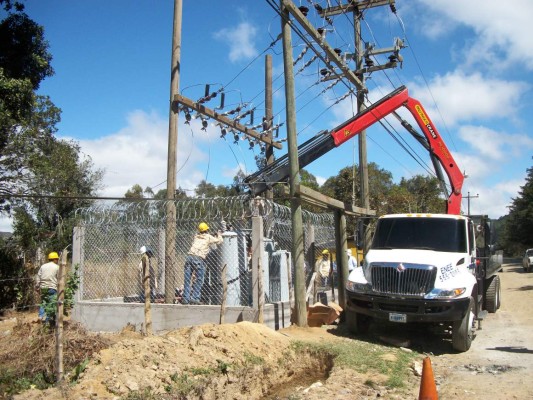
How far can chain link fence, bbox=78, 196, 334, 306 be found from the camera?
31.4 ft

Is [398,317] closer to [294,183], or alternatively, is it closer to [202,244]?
[294,183]

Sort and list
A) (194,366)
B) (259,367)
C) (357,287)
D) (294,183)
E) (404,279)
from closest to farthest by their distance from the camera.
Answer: (194,366) < (259,367) < (404,279) < (357,287) < (294,183)

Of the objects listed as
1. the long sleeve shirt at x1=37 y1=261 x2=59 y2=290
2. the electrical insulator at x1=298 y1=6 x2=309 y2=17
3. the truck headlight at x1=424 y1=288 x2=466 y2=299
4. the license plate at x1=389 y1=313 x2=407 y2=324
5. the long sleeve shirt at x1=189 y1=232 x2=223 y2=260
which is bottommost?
the license plate at x1=389 y1=313 x2=407 y2=324

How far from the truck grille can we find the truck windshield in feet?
3.26

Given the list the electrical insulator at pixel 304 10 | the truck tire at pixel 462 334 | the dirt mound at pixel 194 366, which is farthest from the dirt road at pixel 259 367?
the electrical insulator at pixel 304 10

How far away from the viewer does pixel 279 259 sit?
10.6m

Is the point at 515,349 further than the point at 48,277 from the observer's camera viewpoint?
No

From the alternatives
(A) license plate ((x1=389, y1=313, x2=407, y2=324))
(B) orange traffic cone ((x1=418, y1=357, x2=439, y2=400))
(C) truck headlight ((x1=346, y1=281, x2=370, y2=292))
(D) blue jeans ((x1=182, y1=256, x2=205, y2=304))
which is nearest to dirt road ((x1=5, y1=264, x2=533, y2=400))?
(A) license plate ((x1=389, y1=313, x2=407, y2=324))

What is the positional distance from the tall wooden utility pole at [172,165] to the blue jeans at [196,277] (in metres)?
Answer: 0.36

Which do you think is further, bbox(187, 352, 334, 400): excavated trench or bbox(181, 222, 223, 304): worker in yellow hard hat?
bbox(181, 222, 223, 304): worker in yellow hard hat

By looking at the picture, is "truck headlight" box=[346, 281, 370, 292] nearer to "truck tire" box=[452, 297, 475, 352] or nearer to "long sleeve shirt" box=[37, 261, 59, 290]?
"truck tire" box=[452, 297, 475, 352]

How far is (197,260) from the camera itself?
973 centimetres

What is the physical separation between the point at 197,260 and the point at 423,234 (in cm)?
434

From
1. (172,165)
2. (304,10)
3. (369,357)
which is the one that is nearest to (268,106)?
(304,10)
